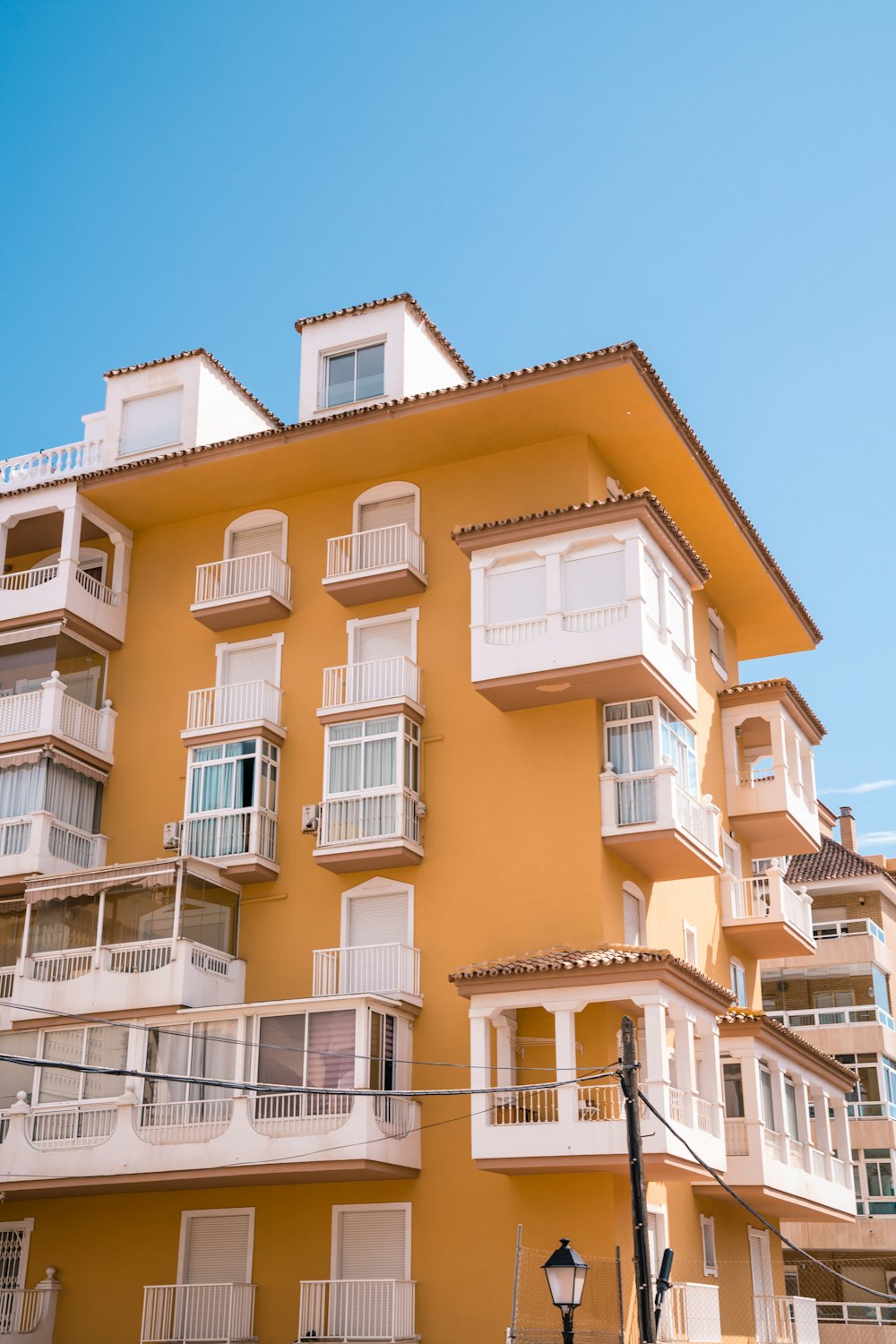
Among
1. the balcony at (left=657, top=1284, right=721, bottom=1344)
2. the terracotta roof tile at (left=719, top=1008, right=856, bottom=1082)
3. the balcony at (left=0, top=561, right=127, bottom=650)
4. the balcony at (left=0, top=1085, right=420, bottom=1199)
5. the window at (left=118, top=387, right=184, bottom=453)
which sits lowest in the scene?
the balcony at (left=657, top=1284, right=721, bottom=1344)

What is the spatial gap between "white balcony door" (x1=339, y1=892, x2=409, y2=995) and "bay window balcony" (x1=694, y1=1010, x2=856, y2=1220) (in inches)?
233

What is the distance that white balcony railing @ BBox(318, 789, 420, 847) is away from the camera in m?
27.9

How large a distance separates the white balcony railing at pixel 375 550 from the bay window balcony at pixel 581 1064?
836cm

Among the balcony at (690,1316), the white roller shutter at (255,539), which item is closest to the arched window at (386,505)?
the white roller shutter at (255,539)

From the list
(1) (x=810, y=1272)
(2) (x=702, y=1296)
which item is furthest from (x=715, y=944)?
(1) (x=810, y=1272)

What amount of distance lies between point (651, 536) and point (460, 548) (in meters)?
3.43

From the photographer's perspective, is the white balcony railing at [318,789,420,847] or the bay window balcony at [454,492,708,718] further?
the white balcony railing at [318,789,420,847]

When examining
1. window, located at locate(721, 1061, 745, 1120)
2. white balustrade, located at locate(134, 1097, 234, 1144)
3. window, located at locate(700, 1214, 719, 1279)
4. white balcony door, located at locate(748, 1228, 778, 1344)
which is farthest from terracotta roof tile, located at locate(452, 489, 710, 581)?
white balcony door, located at locate(748, 1228, 778, 1344)

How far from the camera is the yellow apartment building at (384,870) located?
25.3 metres

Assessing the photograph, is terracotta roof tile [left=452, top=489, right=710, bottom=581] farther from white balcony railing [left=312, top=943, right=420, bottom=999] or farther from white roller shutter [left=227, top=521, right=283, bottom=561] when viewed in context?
white balcony railing [left=312, top=943, right=420, bottom=999]

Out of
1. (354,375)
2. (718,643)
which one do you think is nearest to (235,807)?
(354,375)

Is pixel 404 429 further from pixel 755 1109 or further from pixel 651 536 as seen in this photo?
pixel 755 1109

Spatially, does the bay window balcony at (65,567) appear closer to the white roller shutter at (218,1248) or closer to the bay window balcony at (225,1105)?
the bay window balcony at (225,1105)

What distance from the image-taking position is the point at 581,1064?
1003 inches
